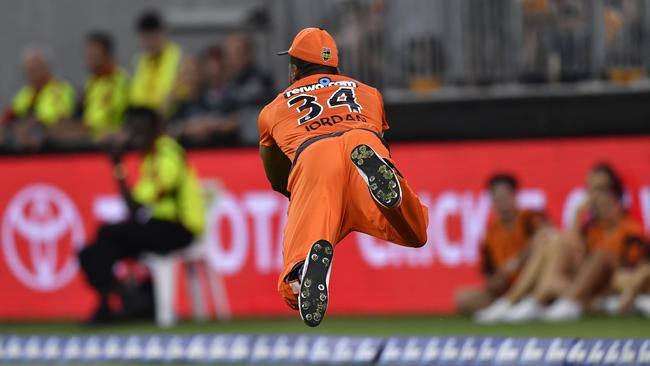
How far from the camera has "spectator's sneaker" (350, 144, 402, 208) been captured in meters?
8.33

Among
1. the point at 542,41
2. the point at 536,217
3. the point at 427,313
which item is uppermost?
the point at 542,41

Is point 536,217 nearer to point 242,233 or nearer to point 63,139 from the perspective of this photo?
point 242,233

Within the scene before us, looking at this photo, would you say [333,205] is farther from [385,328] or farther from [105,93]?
[105,93]

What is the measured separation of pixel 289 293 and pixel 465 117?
285 inches

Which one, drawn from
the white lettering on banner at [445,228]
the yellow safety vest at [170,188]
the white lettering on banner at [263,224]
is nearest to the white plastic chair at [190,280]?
the yellow safety vest at [170,188]

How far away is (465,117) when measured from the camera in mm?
15633

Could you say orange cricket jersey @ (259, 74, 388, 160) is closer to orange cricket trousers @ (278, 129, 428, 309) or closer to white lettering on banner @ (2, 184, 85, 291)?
orange cricket trousers @ (278, 129, 428, 309)

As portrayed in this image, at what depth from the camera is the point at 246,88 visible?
1628 centimetres

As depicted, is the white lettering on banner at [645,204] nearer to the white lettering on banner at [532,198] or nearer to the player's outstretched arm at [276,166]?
the white lettering on banner at [532,198]

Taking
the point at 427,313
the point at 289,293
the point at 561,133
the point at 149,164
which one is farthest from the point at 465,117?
the point at 289,293

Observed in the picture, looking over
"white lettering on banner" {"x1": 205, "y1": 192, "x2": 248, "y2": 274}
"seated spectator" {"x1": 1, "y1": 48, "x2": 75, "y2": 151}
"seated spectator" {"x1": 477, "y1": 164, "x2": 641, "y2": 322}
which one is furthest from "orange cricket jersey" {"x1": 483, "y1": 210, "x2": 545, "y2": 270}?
"seated spectator" {"x1": 1, "y1": 48, "x2": 75, "y2": 151}

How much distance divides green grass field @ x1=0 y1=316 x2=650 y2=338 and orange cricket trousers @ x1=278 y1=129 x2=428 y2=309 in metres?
Answer: 3.59

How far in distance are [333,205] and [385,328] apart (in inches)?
208

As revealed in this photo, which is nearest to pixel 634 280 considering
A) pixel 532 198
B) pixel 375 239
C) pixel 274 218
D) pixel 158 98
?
pixel 532 198
